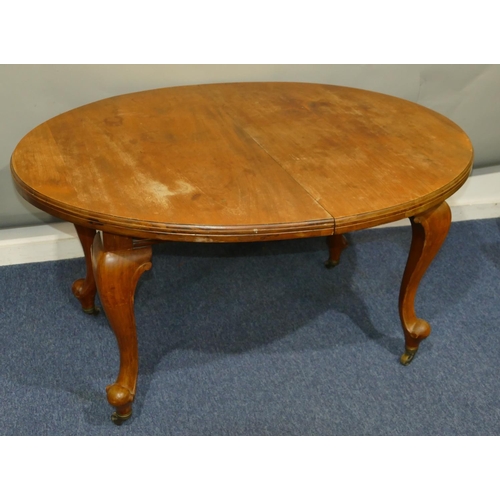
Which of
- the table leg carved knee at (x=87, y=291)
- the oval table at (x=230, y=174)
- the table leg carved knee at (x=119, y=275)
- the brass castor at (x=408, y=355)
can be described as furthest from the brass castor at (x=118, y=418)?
the brass castor at (x=408, y=355)

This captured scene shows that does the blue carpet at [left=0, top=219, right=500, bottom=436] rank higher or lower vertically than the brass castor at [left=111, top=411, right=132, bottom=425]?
lower

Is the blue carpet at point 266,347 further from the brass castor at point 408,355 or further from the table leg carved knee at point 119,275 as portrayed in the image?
the table leg carved knee at point 119,275

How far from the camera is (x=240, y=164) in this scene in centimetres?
129

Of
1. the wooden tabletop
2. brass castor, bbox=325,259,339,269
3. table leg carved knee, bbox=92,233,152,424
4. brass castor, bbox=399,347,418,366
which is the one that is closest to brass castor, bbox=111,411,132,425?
table leg carved knee, bbox=92,233,152,424

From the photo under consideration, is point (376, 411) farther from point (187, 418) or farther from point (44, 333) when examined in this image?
point (44, 333)

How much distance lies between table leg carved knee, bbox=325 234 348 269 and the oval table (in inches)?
18.4

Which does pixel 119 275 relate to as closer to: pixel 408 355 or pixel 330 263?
pixel 408 355

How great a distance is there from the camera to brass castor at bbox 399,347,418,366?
159 cm

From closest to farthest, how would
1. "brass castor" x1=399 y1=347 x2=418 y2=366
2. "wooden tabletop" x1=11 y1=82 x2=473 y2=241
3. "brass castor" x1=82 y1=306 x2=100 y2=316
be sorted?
"wooden tabletop" x1=11 y1=82 x2=473 y2=241 → "brass castor" x1=399 y1=347 x2=418 y2=366 → "brass castor" x1=82 y1=306 x2=100 y2=316

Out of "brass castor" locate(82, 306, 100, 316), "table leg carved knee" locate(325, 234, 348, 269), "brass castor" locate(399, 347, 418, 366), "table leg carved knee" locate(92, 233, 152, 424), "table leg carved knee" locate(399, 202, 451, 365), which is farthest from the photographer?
"table leg carved knee" locate(325, 234, 348, 269)

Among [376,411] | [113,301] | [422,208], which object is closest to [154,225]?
[113,301]

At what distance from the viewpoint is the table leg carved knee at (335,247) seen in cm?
196

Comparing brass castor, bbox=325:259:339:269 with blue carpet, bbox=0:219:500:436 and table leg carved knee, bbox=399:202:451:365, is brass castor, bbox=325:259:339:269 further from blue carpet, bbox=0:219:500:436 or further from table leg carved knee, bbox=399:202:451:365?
table leg carved knee, bbox=399:202:451:365

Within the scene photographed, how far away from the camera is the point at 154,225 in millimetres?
1081
